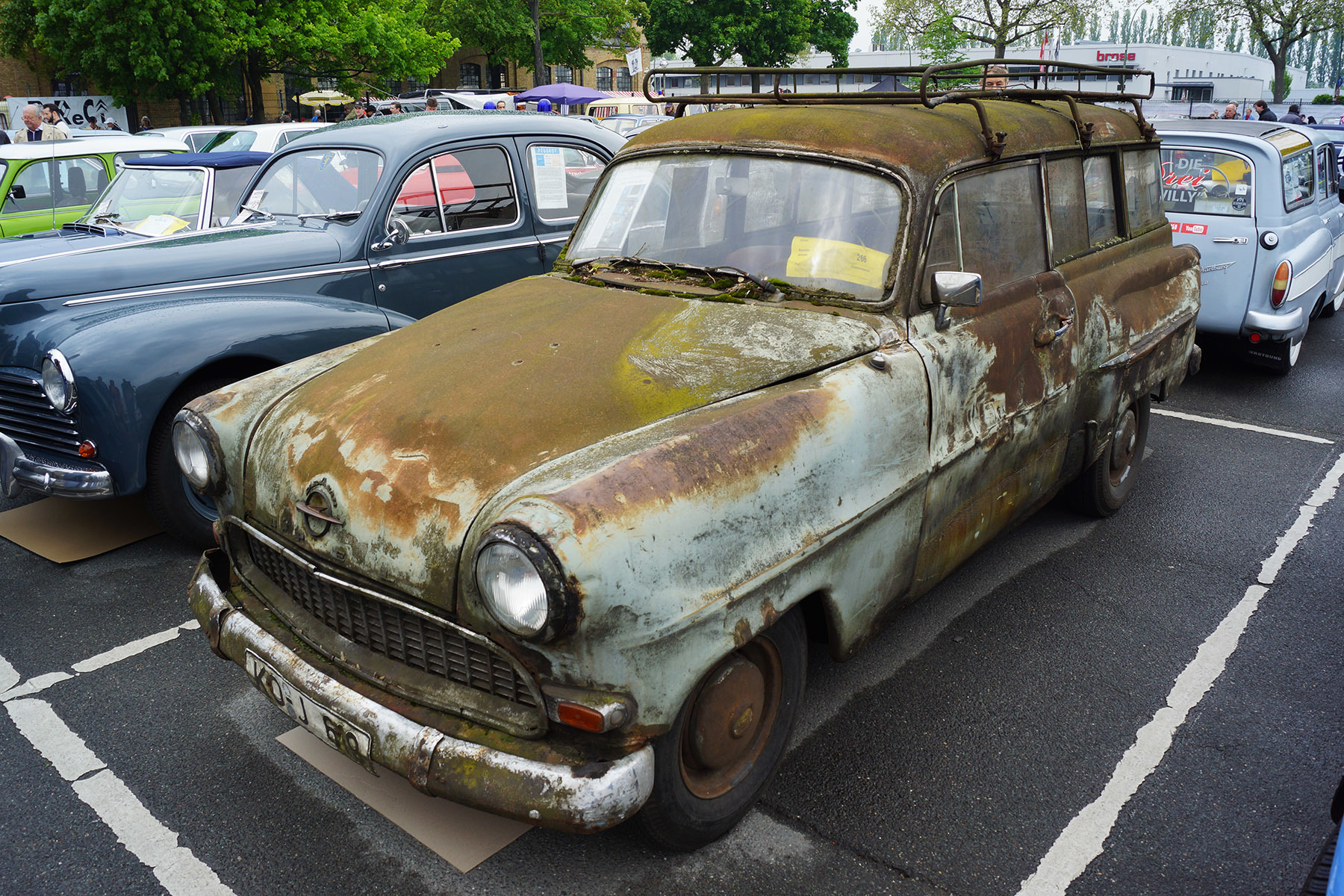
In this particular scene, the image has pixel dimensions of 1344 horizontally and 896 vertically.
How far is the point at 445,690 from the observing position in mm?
2328

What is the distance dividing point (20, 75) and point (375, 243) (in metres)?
27.7

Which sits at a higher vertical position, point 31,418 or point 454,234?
point 454,234

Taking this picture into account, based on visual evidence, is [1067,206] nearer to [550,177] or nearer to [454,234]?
[550,177]

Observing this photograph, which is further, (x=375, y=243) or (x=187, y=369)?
(x=375, y=243)

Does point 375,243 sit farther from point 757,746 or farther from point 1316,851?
point 1316,851

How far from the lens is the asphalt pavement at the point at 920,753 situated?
255 centimetres

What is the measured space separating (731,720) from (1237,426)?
5.17 meters

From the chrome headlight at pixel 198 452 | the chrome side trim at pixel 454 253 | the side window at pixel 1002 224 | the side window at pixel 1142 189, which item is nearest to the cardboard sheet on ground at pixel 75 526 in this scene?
the chrome side trim at pixel 454 253

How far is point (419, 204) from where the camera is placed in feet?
17.9

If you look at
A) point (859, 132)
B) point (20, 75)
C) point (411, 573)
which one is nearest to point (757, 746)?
point (411, 573)

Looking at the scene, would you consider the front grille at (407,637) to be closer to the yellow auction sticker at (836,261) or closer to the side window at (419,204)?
the yellow auction sticker at (836,261)

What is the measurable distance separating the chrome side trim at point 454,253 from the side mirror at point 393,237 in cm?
8

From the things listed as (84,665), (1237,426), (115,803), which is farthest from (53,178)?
(1237,426)

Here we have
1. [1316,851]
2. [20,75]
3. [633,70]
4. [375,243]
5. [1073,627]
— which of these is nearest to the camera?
[1316,851]
